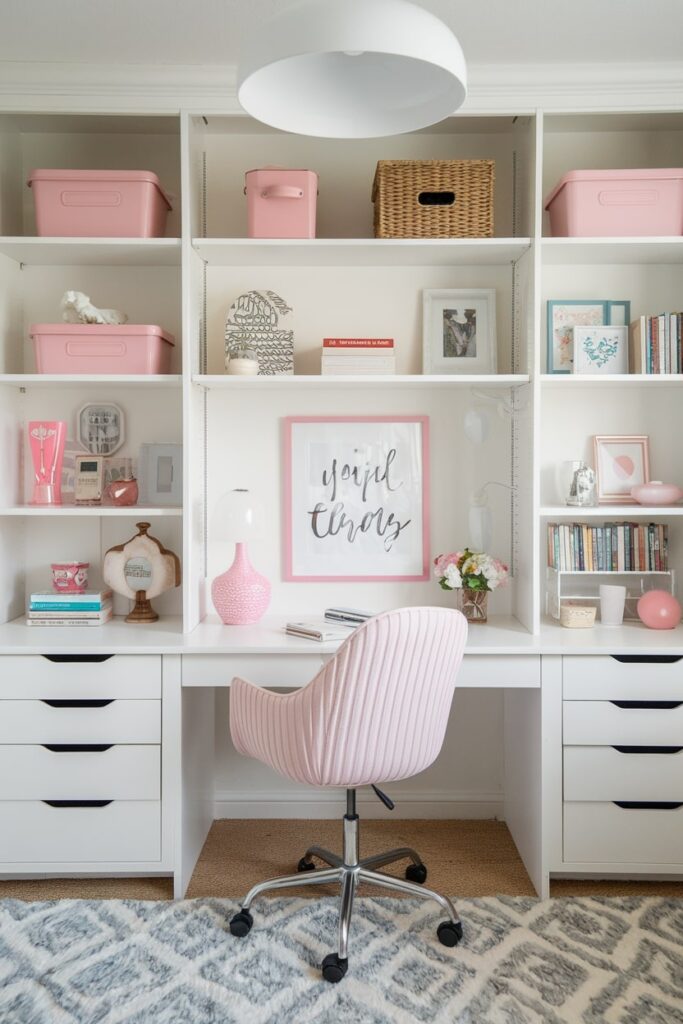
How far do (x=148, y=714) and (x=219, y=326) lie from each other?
141 cm

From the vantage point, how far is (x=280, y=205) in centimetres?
260

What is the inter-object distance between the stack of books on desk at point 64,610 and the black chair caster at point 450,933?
57.2 inches

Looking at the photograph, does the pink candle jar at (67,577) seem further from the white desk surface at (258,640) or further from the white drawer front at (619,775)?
the white drawer front at (619,775)

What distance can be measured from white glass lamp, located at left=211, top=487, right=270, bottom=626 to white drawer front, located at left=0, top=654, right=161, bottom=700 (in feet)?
1.18

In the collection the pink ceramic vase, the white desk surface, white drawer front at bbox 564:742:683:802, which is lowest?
white drawer front at bbox 564:742:683:802

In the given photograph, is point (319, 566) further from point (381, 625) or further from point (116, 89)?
point (116, 89)

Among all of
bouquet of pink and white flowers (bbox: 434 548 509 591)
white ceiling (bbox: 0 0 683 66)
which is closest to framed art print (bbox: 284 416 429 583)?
bouquet of pink and white flowers (bbox: 434 548 509 591)

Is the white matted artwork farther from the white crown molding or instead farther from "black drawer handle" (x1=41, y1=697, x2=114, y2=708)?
"black drawer handle" (x1=41, y1=697, x2=114, y2=708)

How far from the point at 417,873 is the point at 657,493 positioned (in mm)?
1480

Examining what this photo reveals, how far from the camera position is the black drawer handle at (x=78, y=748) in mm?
2418

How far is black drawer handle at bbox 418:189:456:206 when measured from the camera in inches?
103

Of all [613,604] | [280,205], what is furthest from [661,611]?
[280,205]

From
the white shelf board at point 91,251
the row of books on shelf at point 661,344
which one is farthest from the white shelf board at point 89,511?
the row of books on shelf at point 661,344

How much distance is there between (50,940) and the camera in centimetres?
219
